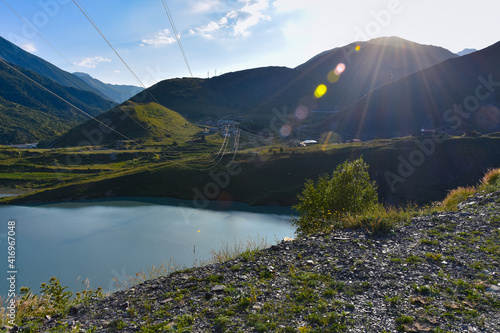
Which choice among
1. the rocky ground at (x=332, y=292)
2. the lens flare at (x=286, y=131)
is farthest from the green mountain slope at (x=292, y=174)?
the lens flare at (x=286, y=131)

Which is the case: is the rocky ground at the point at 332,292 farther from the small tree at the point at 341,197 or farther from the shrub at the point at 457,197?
the small tree at the point at 341,197

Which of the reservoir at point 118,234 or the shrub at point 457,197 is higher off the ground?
the shrub at point 457,197

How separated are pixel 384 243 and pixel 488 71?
504 ft

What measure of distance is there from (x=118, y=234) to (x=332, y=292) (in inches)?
2156

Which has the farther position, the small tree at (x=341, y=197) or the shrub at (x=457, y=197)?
the small tree at (x=341, y=197)

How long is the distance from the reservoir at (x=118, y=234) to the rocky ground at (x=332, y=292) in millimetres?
20218

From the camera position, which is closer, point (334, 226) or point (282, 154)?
point (334, 226)

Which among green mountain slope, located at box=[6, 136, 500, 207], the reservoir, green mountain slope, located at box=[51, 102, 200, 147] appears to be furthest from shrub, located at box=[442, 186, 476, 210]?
green mountain slope, located at box=[51, 102, 200, 147]

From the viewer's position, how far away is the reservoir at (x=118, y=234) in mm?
36562

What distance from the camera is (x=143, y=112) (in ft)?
599

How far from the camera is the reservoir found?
120ft

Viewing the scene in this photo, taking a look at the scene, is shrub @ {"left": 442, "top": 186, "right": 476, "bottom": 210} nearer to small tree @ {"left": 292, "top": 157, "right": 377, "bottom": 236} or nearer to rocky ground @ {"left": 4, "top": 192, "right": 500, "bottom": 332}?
small tree @ {"left": 292, "top": 157, "right": 377, "bottom": 236}

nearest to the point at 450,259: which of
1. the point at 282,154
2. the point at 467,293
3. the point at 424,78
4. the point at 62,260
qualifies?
the point at 467,293

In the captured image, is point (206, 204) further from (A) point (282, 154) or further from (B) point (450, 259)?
(B) point (450, 259)
